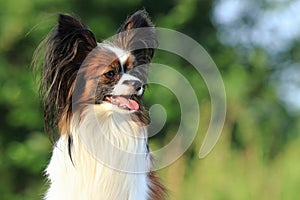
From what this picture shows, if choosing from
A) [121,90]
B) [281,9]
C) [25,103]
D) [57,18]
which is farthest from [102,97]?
[281,9]

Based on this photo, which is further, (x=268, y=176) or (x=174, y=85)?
(x=174, y=85)

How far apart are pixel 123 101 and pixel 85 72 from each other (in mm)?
291

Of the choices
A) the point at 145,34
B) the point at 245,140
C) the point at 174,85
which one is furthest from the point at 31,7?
the point at 145,34

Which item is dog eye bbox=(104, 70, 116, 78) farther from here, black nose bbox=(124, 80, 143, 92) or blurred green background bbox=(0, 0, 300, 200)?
blurred green background bbox=(0, 0, 300, 200)

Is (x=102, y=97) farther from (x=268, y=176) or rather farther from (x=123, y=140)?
(x=268, y=176)


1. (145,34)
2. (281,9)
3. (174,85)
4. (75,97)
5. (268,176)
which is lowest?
(75,97)

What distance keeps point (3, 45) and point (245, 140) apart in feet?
12.6

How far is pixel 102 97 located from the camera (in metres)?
4.49

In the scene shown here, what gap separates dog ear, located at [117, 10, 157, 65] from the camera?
15.5ft

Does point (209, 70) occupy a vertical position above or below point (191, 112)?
above

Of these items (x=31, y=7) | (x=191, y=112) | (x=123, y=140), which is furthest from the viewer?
(x=31, y=7)

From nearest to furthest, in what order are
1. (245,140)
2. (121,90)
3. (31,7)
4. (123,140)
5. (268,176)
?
(121,90) → (123,140) → (268,176) → (245,140) → (31,7)

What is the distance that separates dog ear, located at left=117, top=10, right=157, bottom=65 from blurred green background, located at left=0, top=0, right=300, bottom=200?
96.7 inches

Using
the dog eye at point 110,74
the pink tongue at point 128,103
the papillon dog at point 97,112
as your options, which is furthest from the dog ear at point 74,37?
the pink tongue at point 128,103
